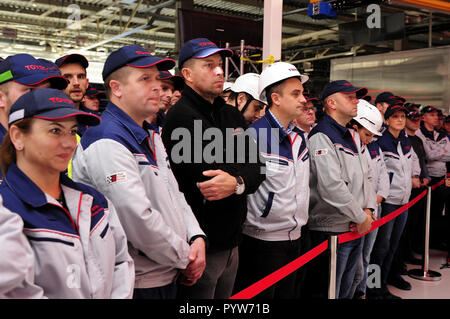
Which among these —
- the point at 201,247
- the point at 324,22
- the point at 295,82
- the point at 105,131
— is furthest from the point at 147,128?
the point at 324,22

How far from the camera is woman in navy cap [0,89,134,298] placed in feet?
4.03

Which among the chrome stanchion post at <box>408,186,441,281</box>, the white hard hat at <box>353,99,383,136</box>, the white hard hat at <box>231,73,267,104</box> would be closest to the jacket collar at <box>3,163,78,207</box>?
the white hard hat at <box>231,73,267,104</box>

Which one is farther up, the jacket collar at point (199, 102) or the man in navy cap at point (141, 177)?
the jacket collar at point (199, 102)

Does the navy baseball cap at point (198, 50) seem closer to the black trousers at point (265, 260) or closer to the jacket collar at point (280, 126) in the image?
the jacket collar at point (280, 126)

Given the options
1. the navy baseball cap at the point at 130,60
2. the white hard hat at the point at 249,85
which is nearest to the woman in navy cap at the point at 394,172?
the white hard hat at the point at 249,85

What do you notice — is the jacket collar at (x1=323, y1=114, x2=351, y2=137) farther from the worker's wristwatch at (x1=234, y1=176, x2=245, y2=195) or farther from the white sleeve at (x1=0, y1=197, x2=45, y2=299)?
the white sleeve at (x1=0, y1=197, x2=45, y2=299)

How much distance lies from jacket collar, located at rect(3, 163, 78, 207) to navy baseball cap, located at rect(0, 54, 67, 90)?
2.10ft

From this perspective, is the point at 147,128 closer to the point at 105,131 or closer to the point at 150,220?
the point at 105,131

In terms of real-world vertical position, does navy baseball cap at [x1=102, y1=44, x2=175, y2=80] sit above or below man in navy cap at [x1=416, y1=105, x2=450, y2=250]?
above

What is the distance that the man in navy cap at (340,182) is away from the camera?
2920 millimetres

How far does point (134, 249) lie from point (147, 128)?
0.55 m

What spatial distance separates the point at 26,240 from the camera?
1156mm

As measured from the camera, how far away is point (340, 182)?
2889 millimetres

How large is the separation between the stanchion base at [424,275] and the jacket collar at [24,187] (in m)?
4.58
